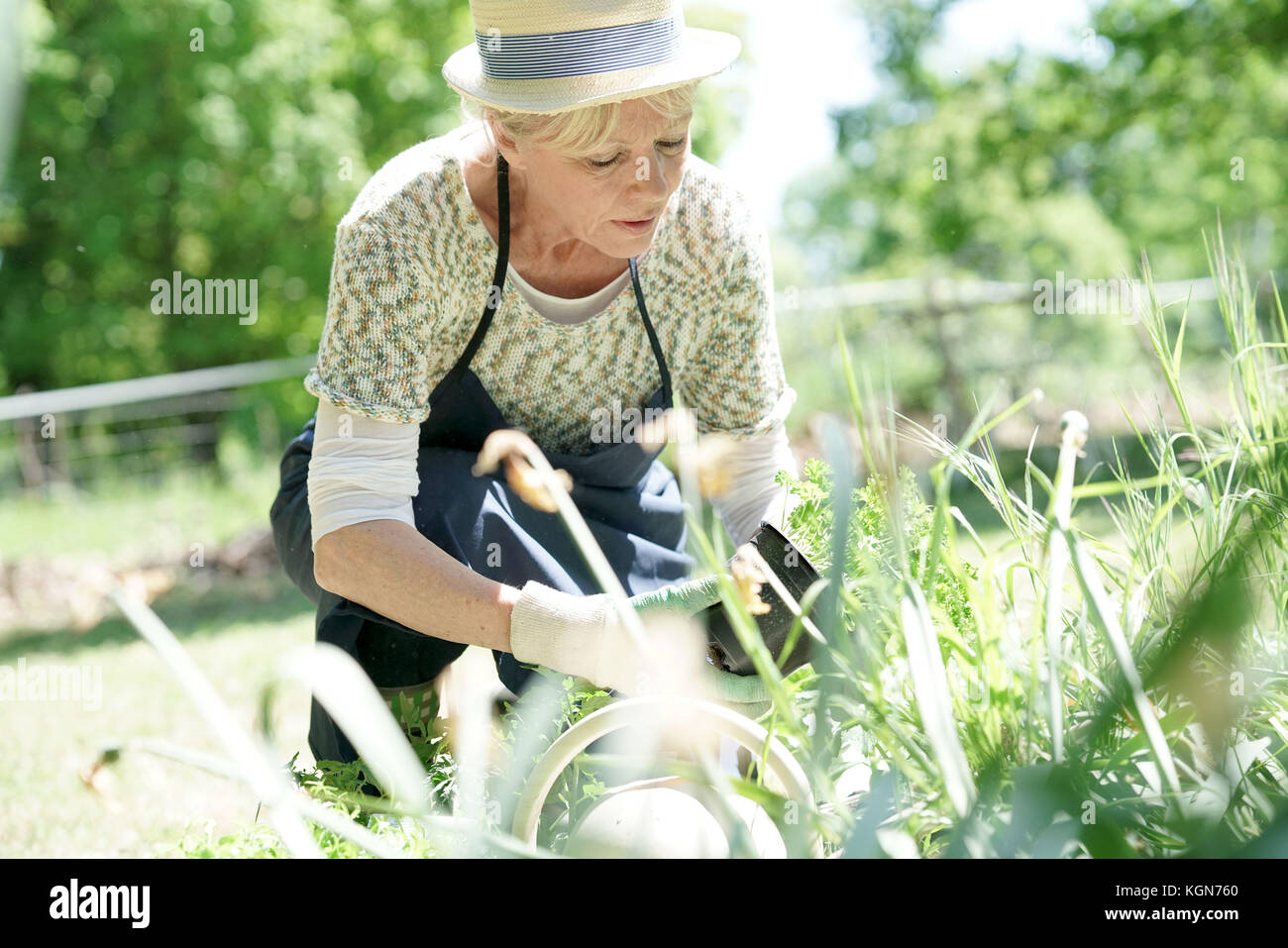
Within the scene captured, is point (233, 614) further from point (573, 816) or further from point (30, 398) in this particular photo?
point (573, 816)

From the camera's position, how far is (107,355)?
1011cm

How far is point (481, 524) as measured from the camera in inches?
69.4

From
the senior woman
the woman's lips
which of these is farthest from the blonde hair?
the woman's lips

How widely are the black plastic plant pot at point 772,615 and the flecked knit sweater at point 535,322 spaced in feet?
1.86

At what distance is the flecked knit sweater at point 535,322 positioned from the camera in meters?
1.63

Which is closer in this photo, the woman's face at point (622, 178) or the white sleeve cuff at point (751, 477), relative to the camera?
the woman's face at point (622, 178)

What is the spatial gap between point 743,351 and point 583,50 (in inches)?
25.4

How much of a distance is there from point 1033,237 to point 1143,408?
31.4 ft

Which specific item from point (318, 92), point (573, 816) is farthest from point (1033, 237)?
point (573, 816)

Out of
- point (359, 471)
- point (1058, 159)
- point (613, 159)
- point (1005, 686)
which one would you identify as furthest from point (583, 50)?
point (1058, 159)

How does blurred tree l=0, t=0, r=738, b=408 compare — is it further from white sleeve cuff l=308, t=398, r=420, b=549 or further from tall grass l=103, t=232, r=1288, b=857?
tall grass l=103, t=232, r=1288, b=857

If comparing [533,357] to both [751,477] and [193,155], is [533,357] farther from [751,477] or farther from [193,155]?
[193,155]

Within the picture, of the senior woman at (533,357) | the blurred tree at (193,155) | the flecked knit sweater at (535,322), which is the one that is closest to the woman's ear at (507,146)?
the senior woman at (533,357)

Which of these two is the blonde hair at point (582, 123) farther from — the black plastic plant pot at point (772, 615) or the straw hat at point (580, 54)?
the black plastic plant pot at point (772, 615)
